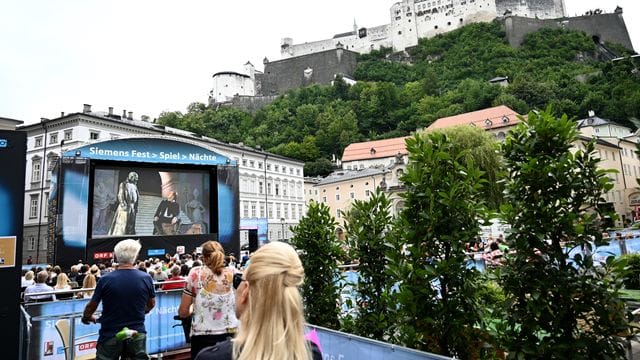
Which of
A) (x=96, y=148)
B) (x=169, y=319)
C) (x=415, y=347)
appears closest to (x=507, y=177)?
(x=415, y=347)

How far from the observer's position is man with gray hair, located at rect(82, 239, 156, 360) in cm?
411

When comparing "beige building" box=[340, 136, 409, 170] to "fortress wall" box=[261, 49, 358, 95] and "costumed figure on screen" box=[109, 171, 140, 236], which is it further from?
"costumed figure on screen" box=[109, 171, 140, 236]

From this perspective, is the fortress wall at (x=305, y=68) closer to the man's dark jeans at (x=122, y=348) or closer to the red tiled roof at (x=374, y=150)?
the red tiled roof at (x=374, y=150)

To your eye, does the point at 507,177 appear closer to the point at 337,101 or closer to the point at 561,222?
the point at 561,222

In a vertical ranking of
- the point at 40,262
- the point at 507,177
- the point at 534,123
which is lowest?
the point at 40,262

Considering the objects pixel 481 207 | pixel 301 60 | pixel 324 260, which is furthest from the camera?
pixel 301 60

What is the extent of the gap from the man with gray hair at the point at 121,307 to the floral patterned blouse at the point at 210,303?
0.51 m

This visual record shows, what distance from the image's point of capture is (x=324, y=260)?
692 cm

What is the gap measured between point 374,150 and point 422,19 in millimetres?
57388

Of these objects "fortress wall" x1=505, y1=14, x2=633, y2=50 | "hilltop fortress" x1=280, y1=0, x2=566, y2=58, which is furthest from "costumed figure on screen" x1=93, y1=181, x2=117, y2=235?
"hilltop fortress" x1=280, y1=0, x2=566, y2=58

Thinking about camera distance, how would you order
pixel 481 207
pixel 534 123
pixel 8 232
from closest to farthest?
pixel 534 123 → pixel 481 207 → pixel 8 232

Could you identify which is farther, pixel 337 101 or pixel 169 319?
pixel 337 101

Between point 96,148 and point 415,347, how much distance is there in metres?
19.5

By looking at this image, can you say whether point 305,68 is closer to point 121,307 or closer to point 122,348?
point 121,307
